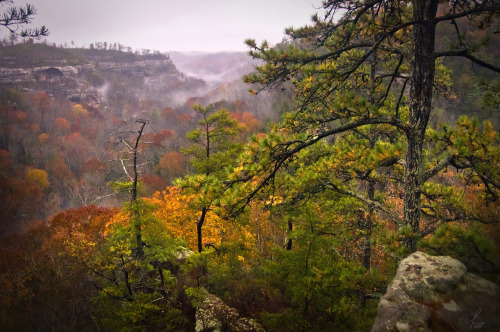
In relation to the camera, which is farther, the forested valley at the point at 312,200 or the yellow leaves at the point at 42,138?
the yellow leaves at the point at 42,138

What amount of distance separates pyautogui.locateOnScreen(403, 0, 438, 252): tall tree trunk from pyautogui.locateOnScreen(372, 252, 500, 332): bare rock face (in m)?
0.83

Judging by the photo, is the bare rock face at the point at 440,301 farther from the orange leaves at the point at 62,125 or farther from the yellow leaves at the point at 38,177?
the orange leaves at the point at 62,125

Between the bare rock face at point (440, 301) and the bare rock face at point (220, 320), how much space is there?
568cm

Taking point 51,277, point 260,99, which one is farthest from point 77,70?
point 51,277

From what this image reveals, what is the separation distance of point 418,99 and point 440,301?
2.78 metres

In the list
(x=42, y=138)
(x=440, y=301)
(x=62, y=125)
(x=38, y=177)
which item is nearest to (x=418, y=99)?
(x=440, y=301)

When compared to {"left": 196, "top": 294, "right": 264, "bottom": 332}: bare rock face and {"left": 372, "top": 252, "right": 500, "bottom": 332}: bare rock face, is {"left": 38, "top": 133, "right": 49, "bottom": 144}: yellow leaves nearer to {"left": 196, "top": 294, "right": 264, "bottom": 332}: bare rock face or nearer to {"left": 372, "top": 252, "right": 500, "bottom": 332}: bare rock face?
{"left": 196, "top": 294, "right": 264, "bottom": 332}: bare rock face

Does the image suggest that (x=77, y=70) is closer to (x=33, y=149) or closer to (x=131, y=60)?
(x=131, y=60)

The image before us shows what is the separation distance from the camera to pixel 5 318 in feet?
→ 38.2

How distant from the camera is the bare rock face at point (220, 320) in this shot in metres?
7.25

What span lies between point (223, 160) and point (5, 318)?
492 inches

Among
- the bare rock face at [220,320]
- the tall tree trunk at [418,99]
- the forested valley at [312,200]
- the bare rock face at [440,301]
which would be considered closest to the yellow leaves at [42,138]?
the forested valley at [312,200]

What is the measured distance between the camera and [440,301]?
8.06 feet

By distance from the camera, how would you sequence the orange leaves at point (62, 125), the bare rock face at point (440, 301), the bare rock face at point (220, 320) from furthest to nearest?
the orange leaves at point (62, 125), the bare rock face at point (220, 320), the bare rock face at point (440, 301)
